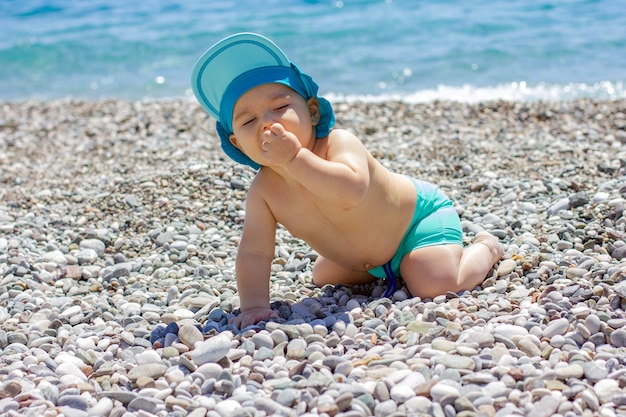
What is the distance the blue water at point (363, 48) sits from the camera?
10.6m

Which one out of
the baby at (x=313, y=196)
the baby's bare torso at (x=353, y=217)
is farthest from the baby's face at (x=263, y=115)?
the baby's bare torso at (x=353, y=217)

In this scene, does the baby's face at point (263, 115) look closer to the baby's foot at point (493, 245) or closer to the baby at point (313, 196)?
the baby at point (313, 196)

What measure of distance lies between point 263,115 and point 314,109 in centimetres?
31

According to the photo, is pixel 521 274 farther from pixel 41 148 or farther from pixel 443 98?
pixel 443 98

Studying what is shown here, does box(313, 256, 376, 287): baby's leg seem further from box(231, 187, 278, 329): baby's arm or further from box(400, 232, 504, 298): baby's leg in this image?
box(231, 187, 278, 329): baby's arm

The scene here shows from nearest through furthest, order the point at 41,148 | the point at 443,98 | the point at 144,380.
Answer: the point at 144,380 < the point at 41,148 < the point at 443,98

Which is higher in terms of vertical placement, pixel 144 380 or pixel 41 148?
pixel 41 148

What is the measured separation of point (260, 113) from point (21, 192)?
11.4ft

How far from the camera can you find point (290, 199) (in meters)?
3.49

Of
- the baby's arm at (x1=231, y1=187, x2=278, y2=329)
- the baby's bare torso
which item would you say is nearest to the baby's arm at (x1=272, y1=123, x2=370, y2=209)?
the baby's bare torso

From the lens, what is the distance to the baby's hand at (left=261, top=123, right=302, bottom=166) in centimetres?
313

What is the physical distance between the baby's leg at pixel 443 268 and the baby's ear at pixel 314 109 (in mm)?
794

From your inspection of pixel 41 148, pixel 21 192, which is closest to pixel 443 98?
pixel 41 148

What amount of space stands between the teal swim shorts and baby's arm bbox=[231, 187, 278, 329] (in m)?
0.59
